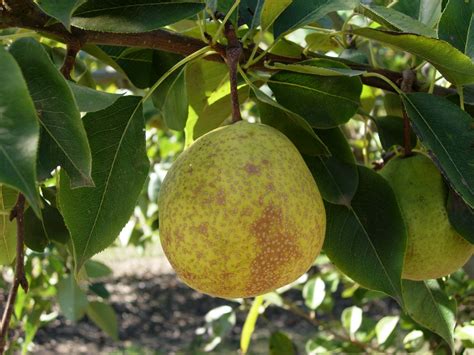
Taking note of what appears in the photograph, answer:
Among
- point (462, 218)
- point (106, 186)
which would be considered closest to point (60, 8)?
point (106, 186)

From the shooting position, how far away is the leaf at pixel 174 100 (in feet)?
4.25

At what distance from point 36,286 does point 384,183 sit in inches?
74.4

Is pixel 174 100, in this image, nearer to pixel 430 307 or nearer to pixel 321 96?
pixel 321 96

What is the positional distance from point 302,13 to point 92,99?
0.46m

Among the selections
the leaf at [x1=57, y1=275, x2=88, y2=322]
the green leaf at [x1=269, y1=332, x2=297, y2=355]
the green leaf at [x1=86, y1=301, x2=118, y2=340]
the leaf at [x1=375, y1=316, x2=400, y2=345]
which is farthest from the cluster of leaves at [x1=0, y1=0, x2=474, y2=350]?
the green leaf at [x1=86, y1=301, x2=118, y2=340]

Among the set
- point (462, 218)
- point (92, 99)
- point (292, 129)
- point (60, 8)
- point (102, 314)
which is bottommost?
point (102, 314)

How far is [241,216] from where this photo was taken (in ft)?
3.23

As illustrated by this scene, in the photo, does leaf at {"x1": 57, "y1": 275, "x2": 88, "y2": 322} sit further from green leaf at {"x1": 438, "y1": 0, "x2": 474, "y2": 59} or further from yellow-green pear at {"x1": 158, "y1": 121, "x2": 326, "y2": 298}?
green leaf at {"x1": 438, "y1": 0, "x2": 474, "y2": 59}

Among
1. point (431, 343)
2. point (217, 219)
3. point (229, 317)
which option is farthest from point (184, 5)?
point (229, 317)

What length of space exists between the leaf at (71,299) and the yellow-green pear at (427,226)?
5.05ft

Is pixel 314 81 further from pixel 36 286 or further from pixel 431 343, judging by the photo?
pixel 36 286

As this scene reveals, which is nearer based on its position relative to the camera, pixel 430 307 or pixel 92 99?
pixel 92 99

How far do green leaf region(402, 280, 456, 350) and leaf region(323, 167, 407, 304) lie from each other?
0.30 m

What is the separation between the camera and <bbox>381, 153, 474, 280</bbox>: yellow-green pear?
1.26 metres
